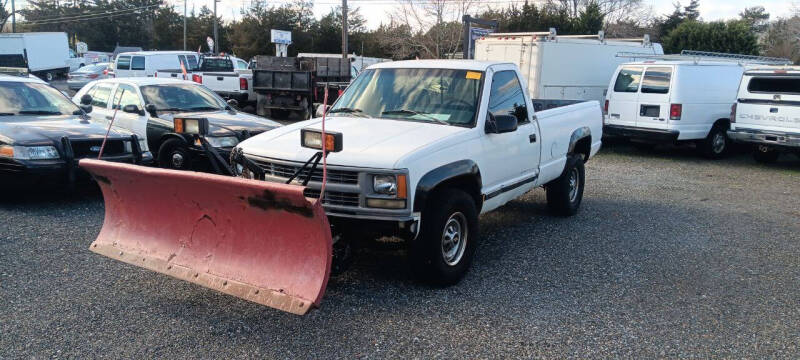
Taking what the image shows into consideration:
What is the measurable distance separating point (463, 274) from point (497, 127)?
1313mm

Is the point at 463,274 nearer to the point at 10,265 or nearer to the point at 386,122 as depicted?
the point at 386,122

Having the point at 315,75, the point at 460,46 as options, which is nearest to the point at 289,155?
the point at 315,75

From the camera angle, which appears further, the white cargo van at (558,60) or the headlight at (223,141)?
the white cargo van at (558,60)

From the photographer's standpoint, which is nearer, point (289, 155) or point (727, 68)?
point (289, 155)

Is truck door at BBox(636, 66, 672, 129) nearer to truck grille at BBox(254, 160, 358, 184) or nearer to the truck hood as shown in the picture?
the truck hood

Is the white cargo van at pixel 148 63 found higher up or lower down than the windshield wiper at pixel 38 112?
higher up

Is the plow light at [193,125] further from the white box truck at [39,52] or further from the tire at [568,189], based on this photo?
the white box truck at [39,52]

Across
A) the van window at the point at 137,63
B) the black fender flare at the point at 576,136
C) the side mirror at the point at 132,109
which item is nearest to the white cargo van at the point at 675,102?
the black fender flare at the point at 576,136

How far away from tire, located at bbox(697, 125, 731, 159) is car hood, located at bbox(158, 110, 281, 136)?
31.1ft

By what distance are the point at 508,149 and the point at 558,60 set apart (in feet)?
30.9

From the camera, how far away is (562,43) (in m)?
14.5

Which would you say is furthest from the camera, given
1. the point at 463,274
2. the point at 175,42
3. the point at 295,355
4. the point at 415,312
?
the point at 175,42

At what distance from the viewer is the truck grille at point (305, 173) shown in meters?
4.61

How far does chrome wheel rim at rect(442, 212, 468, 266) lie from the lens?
5.11m
